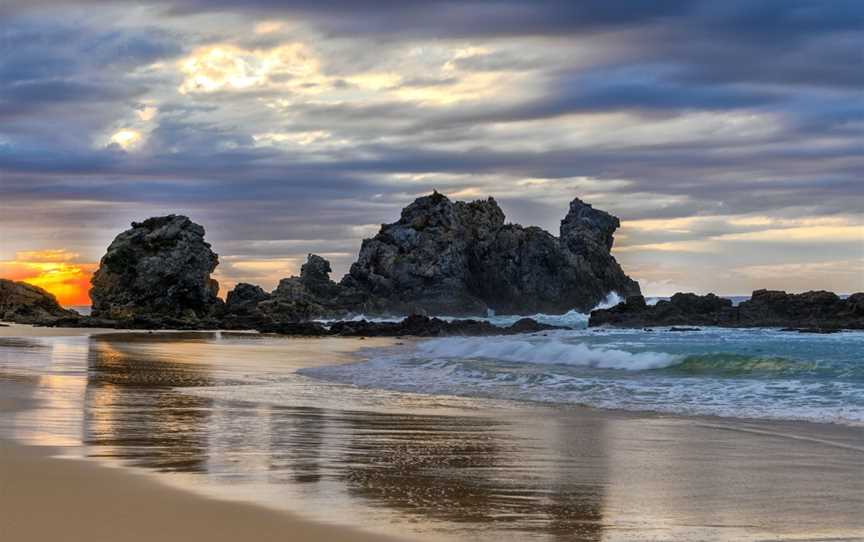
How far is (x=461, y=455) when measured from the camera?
32.2ft

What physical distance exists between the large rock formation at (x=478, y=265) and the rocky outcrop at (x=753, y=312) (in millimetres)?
44352

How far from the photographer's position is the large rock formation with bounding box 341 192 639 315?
101 metres

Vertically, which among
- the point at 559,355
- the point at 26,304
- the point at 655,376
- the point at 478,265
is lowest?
the point at 655,376

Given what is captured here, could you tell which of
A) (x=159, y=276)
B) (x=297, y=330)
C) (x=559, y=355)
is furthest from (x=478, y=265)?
(x=559, y=355)

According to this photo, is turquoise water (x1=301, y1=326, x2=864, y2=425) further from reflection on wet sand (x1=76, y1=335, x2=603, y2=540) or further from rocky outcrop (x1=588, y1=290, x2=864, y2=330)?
rocky outcrop (x1=588, y1=290, x2=864, y2=330)

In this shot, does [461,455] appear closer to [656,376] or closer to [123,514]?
[123,514]

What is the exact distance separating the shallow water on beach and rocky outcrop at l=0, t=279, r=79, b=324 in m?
62.6

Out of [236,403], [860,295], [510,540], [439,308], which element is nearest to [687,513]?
[510,540]

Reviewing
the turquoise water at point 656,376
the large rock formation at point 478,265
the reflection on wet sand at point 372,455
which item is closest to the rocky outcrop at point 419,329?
the turquoise water at point 656,376

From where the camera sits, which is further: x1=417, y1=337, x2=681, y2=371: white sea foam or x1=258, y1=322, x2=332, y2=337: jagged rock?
x1=258, y1=322, x2=332, y2=337: jagged rock

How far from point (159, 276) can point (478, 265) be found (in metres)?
38.9

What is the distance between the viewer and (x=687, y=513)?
7082 millimetres

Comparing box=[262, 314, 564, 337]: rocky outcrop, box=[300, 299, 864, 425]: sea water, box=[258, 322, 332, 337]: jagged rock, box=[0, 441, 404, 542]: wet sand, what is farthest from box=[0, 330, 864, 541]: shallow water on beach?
box=[258, 322, 332, 337]: jagged rock

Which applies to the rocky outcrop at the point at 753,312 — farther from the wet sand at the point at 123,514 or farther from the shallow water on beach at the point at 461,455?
the wet sand at the point at 123,514
